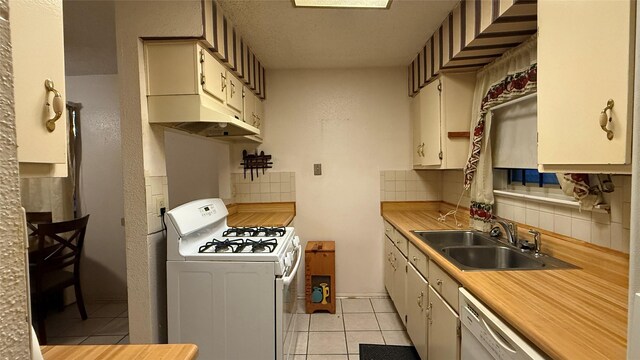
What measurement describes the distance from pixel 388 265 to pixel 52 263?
293cm

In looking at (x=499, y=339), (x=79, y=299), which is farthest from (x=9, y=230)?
(x=79, y=299)

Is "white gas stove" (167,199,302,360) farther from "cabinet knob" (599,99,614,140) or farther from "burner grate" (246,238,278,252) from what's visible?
"cabinet knob" (599,99,614,140)

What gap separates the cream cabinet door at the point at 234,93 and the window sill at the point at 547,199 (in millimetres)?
2064

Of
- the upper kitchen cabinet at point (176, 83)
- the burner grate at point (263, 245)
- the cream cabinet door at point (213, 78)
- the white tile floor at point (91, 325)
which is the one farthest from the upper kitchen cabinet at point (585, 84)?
the white tile floor at point (91, 325)

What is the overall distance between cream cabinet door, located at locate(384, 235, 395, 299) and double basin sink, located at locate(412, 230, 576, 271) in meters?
0.67

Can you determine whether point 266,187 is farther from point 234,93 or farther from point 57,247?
point 57,247

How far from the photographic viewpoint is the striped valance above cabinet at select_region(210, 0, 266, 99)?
192 cm

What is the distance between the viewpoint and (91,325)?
2686 millimetres

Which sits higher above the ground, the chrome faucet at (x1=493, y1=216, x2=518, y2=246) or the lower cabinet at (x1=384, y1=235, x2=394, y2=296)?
the chrome faucet at (x1=493, y1=216, x2=518, y2=246)

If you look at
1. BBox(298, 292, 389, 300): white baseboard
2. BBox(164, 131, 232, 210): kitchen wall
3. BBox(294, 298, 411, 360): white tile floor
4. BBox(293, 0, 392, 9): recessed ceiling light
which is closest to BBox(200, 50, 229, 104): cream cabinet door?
BBox(293, 0, 392, 9): recessed ceiling light

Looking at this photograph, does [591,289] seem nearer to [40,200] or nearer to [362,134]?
[362,134]

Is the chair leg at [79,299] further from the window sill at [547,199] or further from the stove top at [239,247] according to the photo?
the window sill at [547,199]

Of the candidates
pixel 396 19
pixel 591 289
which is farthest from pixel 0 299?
pixel 396 19

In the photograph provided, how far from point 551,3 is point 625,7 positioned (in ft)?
1.06
